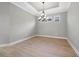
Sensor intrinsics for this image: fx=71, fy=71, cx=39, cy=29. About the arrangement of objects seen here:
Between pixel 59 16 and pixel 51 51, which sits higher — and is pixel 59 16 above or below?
above

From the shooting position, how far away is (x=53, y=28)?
1.59 meters

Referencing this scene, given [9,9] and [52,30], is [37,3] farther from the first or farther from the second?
[9,9]

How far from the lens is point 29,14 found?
1594 millimetres

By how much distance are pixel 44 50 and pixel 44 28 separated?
29.2 inches

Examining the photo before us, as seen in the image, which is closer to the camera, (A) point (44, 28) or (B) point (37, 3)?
(B) point (37, 3)

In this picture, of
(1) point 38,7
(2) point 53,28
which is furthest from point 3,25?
(2) point 53,28

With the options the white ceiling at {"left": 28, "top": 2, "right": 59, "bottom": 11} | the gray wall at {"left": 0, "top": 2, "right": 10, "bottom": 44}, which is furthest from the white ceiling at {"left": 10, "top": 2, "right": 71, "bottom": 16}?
the gray wall at {"left": 0, "top": 2, "right": 10, "bottom": 44}

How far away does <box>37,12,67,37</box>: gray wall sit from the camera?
156cm

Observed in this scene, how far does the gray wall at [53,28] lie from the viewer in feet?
5.10

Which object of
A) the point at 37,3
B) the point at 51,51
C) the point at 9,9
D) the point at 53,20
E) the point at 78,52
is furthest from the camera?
the point at 9,9

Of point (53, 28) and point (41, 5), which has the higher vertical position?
point (41, 5)

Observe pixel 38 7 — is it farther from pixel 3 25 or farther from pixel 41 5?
pixel 3 25

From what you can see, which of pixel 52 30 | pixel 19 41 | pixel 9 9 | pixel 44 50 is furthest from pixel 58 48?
pixel 9 9

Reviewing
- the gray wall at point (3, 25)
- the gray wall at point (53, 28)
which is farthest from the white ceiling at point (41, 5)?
the gray wall at point (3, 25)
